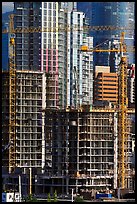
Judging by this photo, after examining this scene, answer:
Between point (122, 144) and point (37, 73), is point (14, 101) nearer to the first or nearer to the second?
point (37, 73)

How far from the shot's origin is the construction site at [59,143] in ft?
33.0

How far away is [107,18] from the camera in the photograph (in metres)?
14.7

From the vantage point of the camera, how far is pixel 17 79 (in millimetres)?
10453

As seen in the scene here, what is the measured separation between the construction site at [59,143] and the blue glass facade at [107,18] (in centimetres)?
279

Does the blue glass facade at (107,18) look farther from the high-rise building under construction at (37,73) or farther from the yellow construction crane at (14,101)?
the yellow construction crane at (14,101)

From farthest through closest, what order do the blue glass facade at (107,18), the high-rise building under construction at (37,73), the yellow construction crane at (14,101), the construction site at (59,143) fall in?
1. the blue glass facade at (107,18)
2. the high-rise building under construction at (37,73)
3. the yellow construction crane at (14,101)
4. the construction site at (59,143)

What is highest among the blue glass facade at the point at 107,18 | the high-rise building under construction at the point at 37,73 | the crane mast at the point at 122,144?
the blue glass facade at the point at 107,18

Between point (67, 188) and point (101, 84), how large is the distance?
7.80ft

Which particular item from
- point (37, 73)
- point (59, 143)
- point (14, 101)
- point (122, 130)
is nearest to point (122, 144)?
point (122, 130)

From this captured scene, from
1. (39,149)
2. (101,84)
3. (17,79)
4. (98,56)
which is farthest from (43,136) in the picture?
(98,56)

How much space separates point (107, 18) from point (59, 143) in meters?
5.13

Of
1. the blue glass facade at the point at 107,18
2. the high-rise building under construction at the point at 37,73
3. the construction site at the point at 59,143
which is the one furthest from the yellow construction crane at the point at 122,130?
the blue glass facade at the point at 107,18

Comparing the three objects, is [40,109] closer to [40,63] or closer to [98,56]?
[40,63]

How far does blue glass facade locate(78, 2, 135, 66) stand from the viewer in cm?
1335
